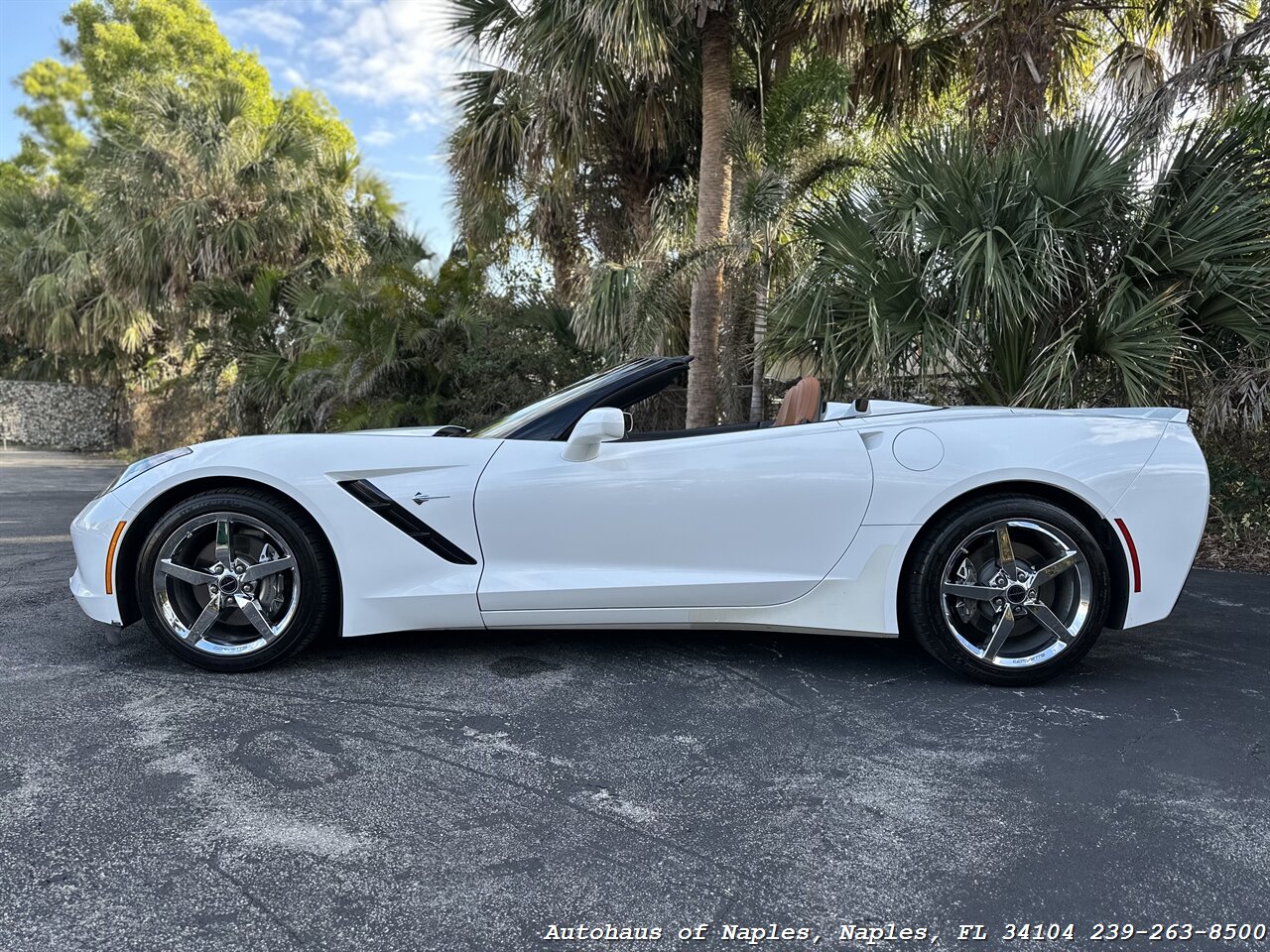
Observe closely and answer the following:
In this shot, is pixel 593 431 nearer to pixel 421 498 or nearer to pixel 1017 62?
pixel 421 498

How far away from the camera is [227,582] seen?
3.29 metres

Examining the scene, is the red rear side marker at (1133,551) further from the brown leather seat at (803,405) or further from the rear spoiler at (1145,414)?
the brown leather seat at (803,405)

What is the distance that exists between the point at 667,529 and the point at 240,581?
5.18 ft

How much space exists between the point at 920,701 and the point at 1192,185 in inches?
195

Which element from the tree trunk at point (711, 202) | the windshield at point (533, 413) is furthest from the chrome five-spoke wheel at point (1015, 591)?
the tree trunk at point (711, 202)

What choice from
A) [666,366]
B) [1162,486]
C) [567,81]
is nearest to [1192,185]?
[1162,486]

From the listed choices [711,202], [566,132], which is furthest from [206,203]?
[711,202]

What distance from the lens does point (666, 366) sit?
3.70 meters

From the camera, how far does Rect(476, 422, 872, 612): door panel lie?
10.7 ft

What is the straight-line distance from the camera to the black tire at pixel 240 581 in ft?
10.8

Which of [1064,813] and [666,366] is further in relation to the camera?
[666,366]

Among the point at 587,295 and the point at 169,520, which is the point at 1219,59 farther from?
the point at 169,520

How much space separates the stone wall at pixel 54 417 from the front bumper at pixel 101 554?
69.7ft

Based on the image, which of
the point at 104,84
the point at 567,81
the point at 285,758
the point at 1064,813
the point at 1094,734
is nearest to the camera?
the point at 1064,813
